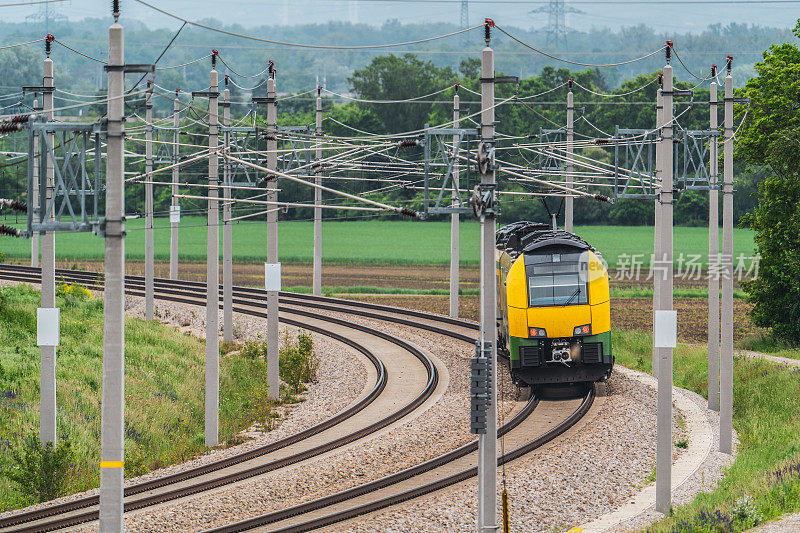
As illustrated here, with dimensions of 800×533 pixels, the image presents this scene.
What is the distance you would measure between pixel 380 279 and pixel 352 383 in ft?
110

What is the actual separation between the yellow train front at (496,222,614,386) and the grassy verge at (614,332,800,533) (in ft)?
15.1

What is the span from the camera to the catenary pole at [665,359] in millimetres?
17500

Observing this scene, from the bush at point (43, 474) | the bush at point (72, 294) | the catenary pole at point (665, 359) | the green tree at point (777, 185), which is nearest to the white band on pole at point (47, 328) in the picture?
the bush at point (43, 474)

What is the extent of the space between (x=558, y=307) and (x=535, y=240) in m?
2.02

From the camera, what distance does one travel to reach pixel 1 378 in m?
24.8

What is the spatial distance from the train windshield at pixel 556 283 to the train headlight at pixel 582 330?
0.65 m

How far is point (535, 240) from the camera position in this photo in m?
25.6

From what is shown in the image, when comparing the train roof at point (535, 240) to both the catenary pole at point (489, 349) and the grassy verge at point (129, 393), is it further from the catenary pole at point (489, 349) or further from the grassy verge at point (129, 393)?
the catenary pole at point (489, 349)

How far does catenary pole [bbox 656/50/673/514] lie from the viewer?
1750 cm

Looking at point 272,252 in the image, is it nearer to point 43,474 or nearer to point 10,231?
point 43,474

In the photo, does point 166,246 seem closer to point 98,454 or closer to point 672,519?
point 98,454

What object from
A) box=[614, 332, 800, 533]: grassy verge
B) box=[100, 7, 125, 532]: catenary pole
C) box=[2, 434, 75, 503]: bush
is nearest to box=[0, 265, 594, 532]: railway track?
box=[2, 434, 75, 503]: bush

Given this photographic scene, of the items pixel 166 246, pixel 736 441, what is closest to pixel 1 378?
pixel 736 441

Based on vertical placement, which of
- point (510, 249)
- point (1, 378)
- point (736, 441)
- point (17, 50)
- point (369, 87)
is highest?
point (17, 50)
